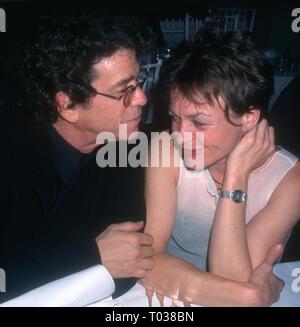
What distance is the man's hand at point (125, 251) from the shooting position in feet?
4.07

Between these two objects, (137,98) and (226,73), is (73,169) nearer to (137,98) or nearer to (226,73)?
(137,98)

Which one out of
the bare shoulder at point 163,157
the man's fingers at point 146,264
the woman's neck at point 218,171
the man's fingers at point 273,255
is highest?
the bare shoulder at point 163,157

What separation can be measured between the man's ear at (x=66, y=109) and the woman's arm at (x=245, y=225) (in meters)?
0.64

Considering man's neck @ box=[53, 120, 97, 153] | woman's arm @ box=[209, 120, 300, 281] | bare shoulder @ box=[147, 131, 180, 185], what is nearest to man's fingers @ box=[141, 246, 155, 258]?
woman's arm @ box=[209, 120, 300, 281]

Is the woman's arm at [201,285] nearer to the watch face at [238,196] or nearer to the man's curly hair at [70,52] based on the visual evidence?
the watch face at [238,196]

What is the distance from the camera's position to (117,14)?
1.71 metres

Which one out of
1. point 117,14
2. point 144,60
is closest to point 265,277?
point 144,60

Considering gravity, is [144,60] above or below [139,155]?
above

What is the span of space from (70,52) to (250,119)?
755mm

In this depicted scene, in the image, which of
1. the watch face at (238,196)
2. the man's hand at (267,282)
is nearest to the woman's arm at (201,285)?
the man's hand at (267,282)

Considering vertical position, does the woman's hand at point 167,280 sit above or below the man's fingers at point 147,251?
below

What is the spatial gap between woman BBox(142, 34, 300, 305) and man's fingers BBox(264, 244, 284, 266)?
4 cm
